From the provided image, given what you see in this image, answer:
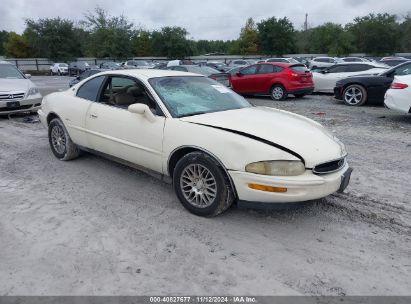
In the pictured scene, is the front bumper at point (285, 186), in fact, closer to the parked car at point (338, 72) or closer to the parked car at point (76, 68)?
the parked car at point (338, 72)

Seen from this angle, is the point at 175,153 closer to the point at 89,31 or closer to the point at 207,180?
the point at 207,180

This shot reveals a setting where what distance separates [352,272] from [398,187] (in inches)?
86.5

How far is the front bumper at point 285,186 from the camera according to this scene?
3221 millimetres

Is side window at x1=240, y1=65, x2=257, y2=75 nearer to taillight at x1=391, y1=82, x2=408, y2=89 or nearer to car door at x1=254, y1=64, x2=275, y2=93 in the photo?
car door at x1=254, y1=64, x2=275, y2=93

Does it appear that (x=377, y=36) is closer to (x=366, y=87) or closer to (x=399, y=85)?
(x=366, y=87)

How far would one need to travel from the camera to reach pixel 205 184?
11.9 feet

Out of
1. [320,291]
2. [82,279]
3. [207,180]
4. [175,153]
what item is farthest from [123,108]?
[320,291]

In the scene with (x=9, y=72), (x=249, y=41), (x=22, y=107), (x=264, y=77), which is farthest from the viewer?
(x=249, y=41)

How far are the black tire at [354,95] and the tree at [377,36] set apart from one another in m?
43.0

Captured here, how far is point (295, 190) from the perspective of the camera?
323cm

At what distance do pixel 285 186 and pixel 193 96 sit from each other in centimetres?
178

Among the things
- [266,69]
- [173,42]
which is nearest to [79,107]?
[266,69]

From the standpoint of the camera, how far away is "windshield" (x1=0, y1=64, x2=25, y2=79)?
1012 cm

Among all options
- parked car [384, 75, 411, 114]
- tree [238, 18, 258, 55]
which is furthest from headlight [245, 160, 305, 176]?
tree [238, 18, 258, 55]
